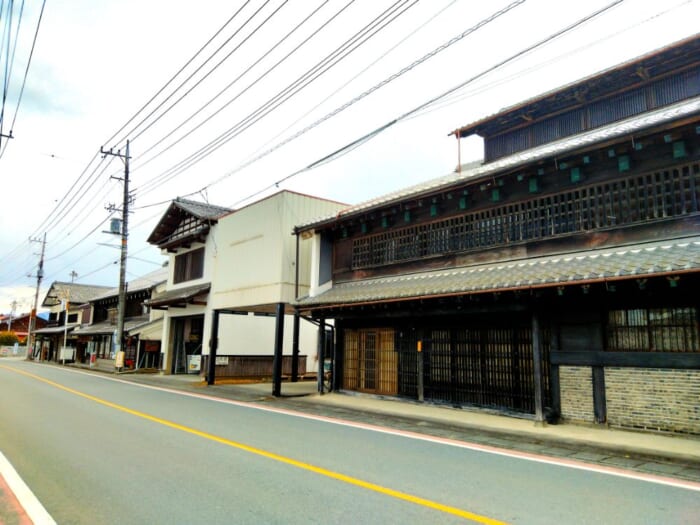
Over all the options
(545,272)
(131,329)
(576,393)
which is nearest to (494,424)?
(576,393)

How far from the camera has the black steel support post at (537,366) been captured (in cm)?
1029

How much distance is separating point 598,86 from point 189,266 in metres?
22.7

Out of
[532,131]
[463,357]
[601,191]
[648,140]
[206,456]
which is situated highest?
[532,131]

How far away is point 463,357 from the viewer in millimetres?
12836

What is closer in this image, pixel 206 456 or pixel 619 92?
pixel 206 456

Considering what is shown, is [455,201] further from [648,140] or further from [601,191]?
[648,140]

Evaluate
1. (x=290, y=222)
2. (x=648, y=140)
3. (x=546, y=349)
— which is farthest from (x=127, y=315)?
(x=648, y=140)

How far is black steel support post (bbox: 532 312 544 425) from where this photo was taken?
1029 cm

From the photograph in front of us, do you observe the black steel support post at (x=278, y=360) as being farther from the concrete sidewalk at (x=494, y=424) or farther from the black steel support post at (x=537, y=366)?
the black steel support post at (x=537, y=366)

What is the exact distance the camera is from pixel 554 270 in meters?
10.2

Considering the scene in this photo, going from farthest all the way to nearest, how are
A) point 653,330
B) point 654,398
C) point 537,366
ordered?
point 537,366, point 653,330, point 654,398

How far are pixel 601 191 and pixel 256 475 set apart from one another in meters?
9.08

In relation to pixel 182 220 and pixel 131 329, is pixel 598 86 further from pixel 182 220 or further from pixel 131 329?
pixel 131 329

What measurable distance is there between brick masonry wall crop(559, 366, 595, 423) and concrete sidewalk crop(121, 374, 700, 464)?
0.71 feet
